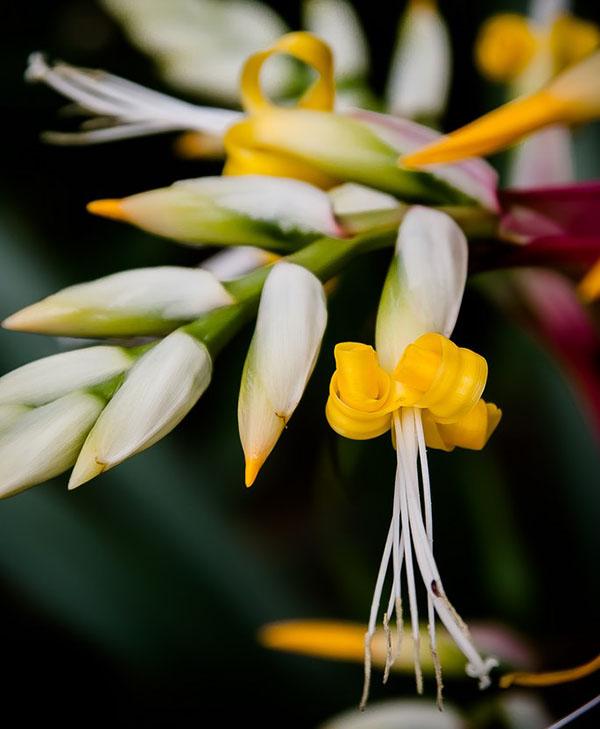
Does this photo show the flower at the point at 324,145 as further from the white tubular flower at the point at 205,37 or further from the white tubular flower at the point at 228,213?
the white tubular flower at the point at 205,37

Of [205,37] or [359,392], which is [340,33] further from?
[359,392]

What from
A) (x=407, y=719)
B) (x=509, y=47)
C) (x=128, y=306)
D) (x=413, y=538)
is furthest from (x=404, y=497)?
(x=509, y=47)

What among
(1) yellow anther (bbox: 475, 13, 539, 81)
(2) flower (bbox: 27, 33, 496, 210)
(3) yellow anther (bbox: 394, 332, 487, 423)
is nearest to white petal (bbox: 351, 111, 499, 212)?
(2) flower (bbox: 27, 33, 496, 210)

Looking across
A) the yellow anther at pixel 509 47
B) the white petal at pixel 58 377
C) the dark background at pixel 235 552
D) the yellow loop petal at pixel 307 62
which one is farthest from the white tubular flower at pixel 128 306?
the yellow anther at pixel 509 47

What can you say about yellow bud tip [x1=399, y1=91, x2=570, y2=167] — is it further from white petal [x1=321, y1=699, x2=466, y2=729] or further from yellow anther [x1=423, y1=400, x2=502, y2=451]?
white petal [x1=321, y1=699, x2=466, y2=729]

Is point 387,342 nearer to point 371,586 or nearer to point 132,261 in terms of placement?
point 371,586

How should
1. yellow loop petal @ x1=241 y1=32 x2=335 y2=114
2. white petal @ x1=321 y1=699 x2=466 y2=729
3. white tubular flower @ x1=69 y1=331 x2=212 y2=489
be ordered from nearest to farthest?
white tubular flower @ x1=69 y1=331 x2=212 y2=489 < yellow loop petal @ x1=241 y1=32 x2=335 y2=114 < white petal @ x1=321 y1=699 x2=466 y2=729
